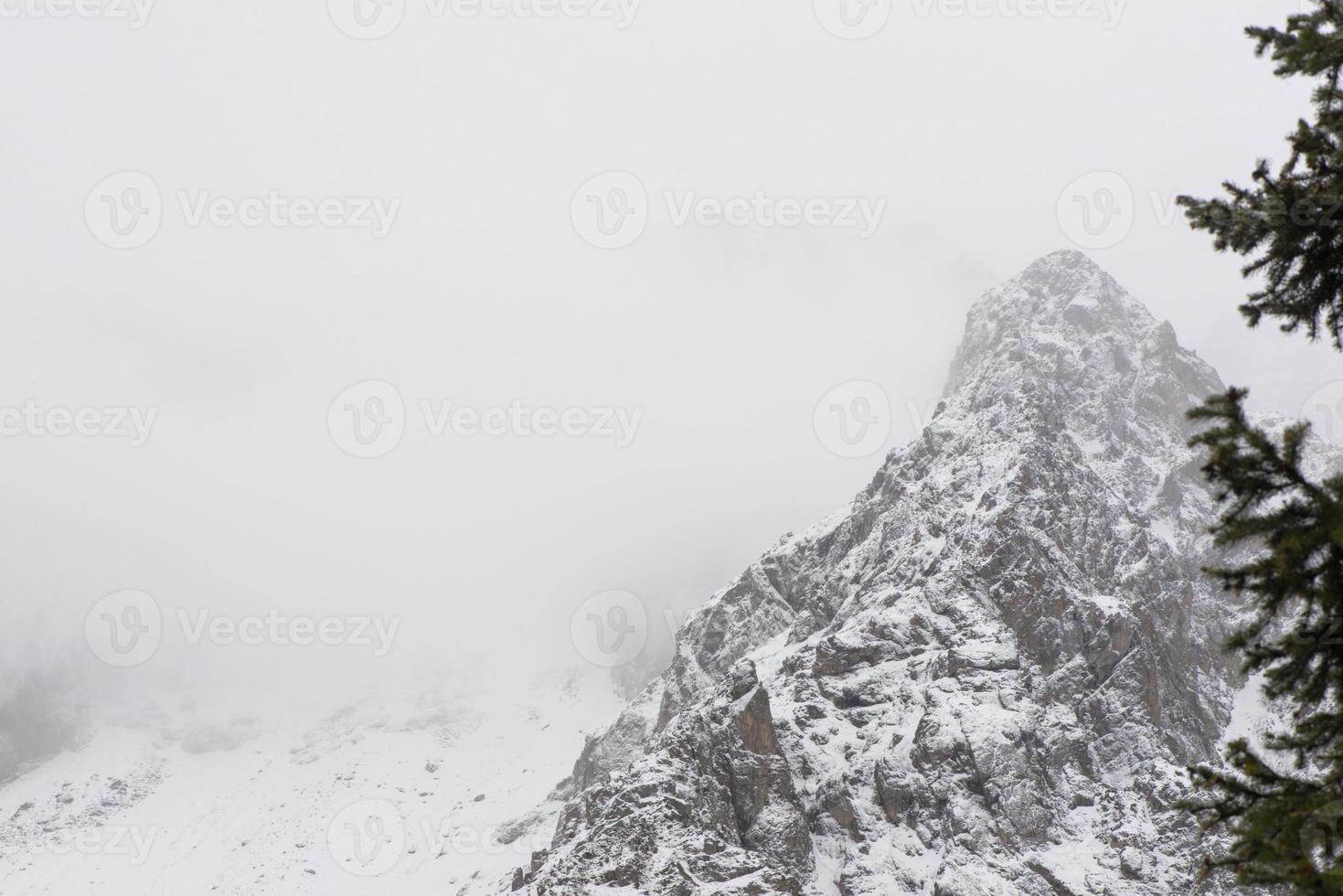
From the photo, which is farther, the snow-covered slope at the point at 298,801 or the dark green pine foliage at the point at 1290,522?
the snow-covered slope at the point at 298,801

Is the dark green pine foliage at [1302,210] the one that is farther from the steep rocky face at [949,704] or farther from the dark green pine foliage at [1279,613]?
the steep rocky face at [949,704]

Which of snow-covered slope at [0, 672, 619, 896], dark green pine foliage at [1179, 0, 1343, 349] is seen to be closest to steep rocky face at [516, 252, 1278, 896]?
dark green pine foliage at [1179, 0, 1343, 349]

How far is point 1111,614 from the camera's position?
68.0 metres

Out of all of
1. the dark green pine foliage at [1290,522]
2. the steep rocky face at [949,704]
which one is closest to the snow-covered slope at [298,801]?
the steep rocky face at [949,704]

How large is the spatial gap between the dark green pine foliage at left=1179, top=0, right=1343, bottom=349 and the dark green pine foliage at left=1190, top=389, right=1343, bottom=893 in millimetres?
2407

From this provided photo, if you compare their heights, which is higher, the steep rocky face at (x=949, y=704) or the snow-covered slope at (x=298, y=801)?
the steep rocky face at (x=949, y=704)

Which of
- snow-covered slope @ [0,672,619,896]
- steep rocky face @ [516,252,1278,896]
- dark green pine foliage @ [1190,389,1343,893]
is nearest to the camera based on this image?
dark green pine foliage @ [1190,389,1343,893]

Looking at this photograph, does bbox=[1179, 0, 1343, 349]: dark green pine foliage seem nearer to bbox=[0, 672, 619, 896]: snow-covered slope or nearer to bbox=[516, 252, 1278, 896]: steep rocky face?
bbox=[516, 252, 1278, 896]: steep rocky face

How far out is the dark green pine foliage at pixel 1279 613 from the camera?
6859mm

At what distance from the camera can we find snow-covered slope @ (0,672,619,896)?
130375 millimetres

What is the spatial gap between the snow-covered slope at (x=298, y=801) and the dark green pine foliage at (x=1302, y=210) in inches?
4716

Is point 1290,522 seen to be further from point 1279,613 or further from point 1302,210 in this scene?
point 1302,210

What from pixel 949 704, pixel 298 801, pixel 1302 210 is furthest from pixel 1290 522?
pixel 298 801

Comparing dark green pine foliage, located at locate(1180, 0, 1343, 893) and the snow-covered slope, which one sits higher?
dark green pine foliage, located at locate(1180, 0, 1343, 893)
